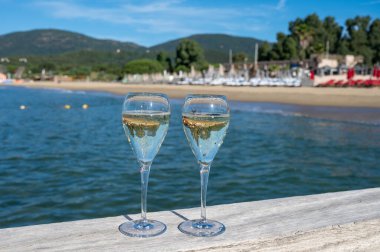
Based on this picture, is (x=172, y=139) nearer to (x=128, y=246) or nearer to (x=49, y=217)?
(x=49, y=217)

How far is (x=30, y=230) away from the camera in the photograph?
1.43m

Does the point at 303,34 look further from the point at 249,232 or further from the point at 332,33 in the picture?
the point at 249,232

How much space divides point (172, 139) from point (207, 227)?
9977 millimetres

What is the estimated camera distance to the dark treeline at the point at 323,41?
8131 centimetres

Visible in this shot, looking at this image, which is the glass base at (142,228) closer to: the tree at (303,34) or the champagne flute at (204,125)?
the champagne flute at (204,125)

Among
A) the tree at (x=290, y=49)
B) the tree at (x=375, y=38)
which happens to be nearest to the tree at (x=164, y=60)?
the tree at (x=290, y=49)

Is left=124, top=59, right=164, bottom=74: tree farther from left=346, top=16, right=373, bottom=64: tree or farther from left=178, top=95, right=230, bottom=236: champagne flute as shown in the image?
left=178, top=95, right=230, bottom=236: champagne flute

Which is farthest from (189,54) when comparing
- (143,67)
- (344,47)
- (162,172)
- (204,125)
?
(204,125)

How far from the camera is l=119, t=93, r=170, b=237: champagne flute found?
4.83ft

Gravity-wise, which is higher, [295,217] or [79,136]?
[295,217]

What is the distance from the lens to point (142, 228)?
4.83 ft

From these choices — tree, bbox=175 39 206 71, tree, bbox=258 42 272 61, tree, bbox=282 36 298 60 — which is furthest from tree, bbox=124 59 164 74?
tree, bbox=282 36 298 60

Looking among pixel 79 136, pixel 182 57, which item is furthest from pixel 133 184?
pixel 182 57

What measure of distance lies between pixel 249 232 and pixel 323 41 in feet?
305
